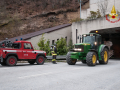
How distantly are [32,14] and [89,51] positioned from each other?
1772 inches

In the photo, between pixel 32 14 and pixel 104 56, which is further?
pixel 32 14

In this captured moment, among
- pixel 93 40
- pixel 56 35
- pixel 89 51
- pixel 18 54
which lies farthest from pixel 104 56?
pixel 56 35

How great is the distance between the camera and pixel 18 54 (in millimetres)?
12969

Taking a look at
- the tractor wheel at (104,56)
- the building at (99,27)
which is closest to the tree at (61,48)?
the building at (99,27)

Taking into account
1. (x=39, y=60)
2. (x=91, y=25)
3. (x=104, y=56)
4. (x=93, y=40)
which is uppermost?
(x=91, y=25)

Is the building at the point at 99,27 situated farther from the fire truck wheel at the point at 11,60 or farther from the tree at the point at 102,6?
the fire truck wheel at the point at 11,60

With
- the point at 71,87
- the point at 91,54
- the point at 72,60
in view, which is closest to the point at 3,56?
the point at 72,60

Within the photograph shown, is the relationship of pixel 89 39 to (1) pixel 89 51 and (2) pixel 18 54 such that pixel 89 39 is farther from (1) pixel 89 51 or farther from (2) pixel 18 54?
(2) pixel 18 54

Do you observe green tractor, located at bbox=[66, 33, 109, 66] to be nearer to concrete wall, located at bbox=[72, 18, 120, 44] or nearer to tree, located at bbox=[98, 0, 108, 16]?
concrete wall, located at bbox=[72, 18, 120, 44]

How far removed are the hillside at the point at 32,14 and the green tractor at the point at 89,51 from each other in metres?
35.3

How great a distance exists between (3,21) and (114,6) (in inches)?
1290

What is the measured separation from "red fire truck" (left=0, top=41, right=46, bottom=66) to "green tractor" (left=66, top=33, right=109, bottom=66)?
2725mm

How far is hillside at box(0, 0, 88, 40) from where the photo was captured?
48213mm

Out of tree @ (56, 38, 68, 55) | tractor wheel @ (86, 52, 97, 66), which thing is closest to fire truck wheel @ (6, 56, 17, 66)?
tractor wheel @ (86, 52, 97, 66)
